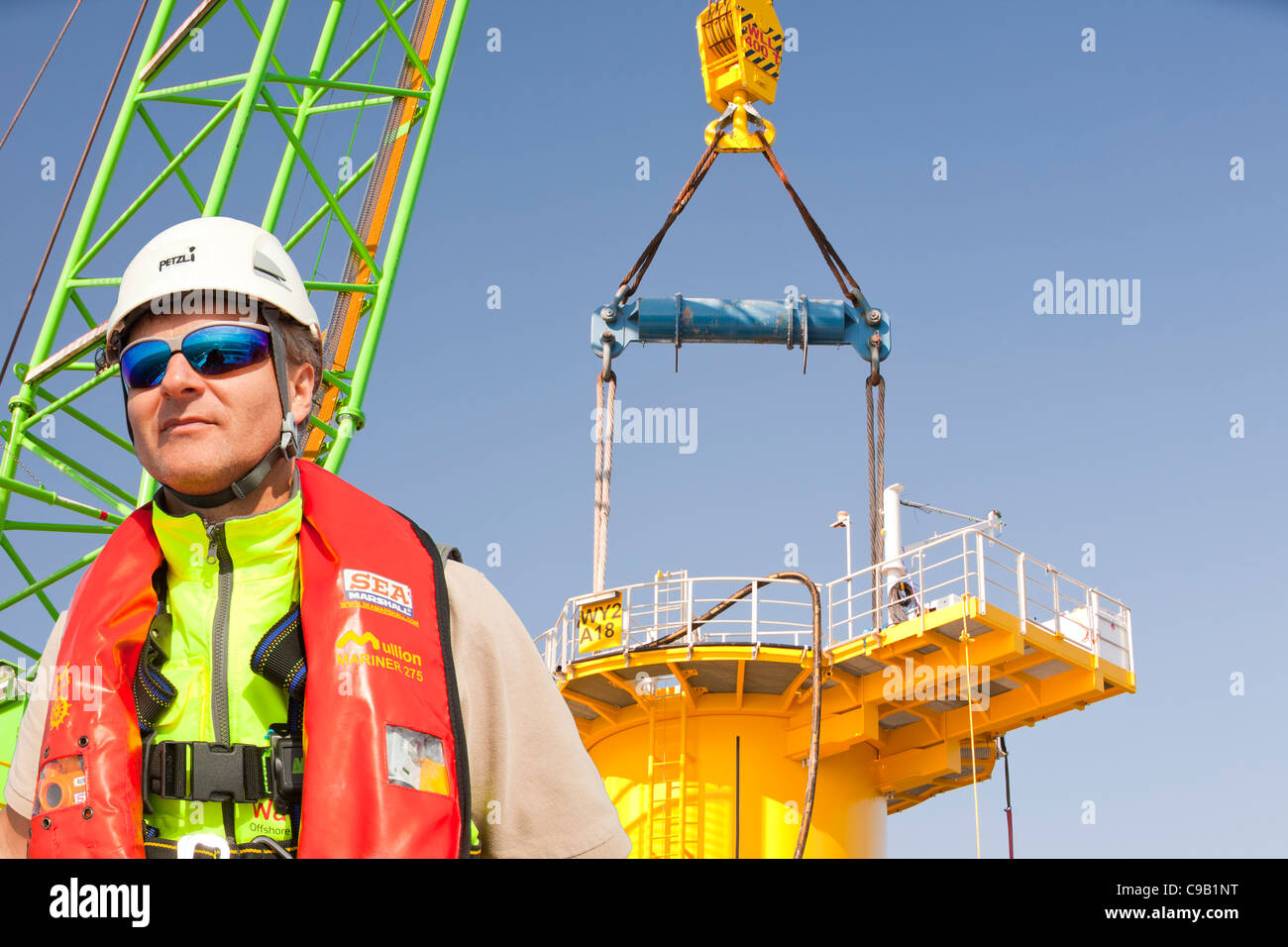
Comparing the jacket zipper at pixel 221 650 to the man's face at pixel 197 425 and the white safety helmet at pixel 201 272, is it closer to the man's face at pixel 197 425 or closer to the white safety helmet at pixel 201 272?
the man's face at pixel 197 425

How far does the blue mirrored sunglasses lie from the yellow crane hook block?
26.6 meters

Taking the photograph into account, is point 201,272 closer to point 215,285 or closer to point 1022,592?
point 215,285

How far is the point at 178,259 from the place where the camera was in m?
3.46

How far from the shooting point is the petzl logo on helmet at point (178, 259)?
11.3ft

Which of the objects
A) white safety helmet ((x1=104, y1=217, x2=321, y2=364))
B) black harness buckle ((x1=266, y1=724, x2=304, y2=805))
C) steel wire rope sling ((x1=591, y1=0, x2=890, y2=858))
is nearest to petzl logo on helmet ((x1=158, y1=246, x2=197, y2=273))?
white safety helmet ((x1=104, y1=217, x2=321, y2=364))

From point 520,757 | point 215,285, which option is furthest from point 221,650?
point 215,285

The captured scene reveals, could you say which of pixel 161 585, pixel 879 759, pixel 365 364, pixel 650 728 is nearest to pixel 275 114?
pixel 365 364

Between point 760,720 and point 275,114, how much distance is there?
1237 cm

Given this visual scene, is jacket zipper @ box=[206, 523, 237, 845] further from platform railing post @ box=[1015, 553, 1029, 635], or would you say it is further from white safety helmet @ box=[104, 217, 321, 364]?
platform railing post @ box=[1015, 553, 1029, 635]

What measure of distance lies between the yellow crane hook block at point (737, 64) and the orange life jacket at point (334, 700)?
1052 inches

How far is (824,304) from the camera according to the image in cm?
2892

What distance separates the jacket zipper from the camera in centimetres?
308

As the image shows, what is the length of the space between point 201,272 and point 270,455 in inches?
19.2
